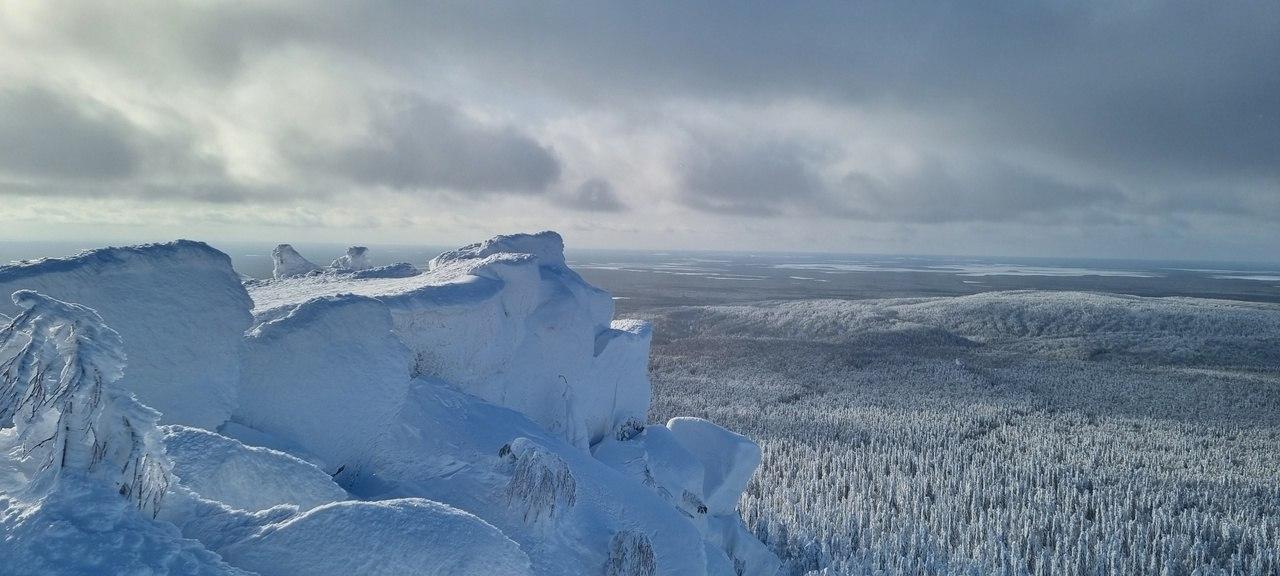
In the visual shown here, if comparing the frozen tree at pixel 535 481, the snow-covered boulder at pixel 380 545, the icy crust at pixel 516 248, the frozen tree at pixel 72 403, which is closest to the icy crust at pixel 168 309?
the frozen tree at pixel 72 403

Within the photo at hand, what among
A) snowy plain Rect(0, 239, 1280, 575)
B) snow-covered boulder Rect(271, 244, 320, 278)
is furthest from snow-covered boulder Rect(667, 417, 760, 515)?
snow-covered boulder Rect(271, 244, 320, 278)

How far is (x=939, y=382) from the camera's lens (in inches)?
1581

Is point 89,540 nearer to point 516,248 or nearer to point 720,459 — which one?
point 516,248

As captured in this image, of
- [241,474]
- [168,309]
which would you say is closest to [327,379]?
[168,309]

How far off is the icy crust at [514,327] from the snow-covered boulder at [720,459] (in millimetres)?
1810

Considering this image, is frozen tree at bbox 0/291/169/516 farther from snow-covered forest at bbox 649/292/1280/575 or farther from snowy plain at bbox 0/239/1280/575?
snow-covered forest at bbox 649/292/1280/575

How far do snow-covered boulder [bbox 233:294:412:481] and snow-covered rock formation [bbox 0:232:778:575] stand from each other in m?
0.02

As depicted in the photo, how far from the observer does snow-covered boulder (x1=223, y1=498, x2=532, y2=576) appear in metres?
4.09

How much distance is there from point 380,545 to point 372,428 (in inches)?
130

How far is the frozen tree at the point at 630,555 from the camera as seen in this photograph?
7070 mm

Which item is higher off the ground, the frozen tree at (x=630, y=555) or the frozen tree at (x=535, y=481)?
the frozen tree at (x=535, y=481)

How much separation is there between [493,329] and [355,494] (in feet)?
12.8

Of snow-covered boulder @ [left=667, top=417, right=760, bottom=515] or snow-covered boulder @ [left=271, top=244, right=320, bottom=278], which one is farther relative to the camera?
snow-covered boulder @ [left=667, top=417, right=760, bottom=515]

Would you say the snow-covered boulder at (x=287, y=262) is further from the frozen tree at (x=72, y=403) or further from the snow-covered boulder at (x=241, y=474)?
the frozen tree at (x=72, y=403)
